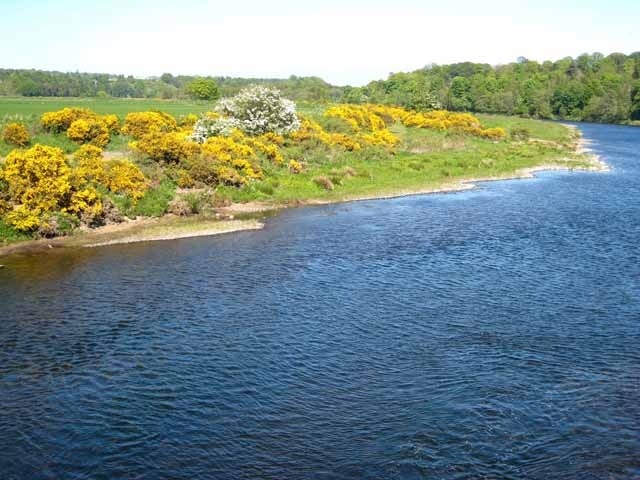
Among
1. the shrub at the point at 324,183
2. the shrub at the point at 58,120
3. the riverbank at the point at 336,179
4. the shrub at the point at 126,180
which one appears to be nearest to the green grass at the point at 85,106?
the shrub at the point at 58,120

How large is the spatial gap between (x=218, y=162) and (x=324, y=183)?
11.0 m

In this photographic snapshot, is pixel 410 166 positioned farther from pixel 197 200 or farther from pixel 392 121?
pixel 392 121

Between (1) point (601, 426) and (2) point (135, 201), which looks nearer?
(1) point (601, 426)

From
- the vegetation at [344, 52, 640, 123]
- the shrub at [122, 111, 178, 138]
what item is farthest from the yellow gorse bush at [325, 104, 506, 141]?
the vegetation at [344, 52, 640, 123]

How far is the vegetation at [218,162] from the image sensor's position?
45344mm

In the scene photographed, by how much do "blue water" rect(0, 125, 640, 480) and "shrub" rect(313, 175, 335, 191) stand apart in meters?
17.0

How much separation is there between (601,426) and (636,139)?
4732 inches

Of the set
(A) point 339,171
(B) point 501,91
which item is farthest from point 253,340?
(B) point 501,91

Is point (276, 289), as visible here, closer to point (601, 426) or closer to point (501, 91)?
point (601, 426)

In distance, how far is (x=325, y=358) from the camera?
2684 centimetres

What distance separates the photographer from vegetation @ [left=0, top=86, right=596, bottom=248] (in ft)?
149

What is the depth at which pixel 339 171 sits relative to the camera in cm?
6881

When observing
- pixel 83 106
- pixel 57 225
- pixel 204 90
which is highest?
pixel 204 90

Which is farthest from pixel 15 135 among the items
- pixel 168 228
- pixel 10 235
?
pixel 168 228
